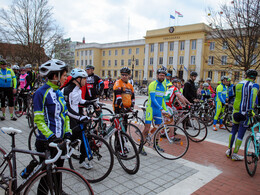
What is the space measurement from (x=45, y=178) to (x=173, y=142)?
135 inches

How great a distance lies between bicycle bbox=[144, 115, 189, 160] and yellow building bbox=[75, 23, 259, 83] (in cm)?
3368

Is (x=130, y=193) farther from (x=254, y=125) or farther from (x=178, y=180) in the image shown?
(x=254, y=125)

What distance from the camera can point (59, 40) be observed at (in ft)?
91.0

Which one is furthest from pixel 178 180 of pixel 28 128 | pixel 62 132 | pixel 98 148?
pixel 28 128

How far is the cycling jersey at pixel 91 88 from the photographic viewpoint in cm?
614

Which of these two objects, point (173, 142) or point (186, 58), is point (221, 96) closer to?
point (173, 142)

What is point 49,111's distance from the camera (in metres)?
2.54

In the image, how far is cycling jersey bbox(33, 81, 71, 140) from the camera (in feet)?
7.91

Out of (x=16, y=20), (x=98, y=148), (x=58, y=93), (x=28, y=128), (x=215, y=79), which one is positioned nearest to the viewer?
(x=58, y=93)

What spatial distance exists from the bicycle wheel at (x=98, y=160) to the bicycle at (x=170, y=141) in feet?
5.29

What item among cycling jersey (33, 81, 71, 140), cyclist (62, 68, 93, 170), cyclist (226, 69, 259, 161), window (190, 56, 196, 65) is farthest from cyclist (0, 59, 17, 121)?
window (190, 56, 196, 65)

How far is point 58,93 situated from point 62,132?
1.72 feet

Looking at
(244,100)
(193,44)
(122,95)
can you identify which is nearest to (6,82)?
(122,95)

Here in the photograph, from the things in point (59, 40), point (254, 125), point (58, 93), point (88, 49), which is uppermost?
point (88, 49)
